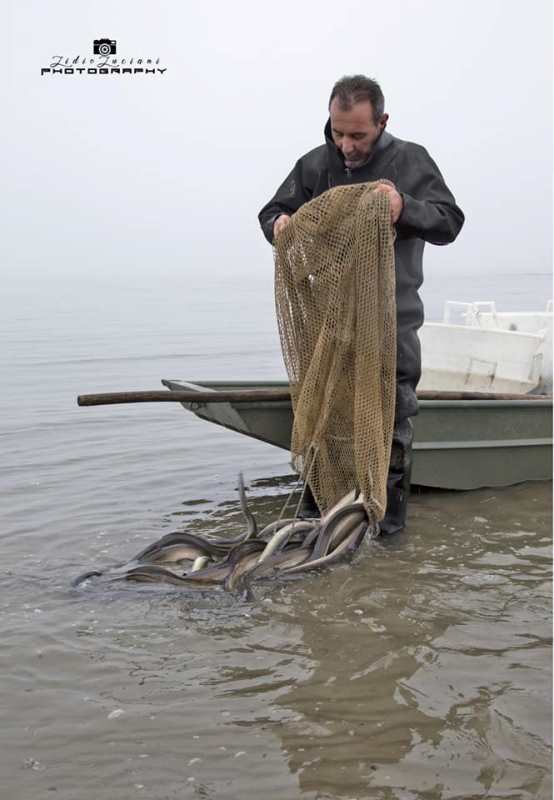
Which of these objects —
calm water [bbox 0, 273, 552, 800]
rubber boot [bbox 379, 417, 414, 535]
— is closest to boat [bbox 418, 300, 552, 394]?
calm water [bbox 0, 273, 552, 800]

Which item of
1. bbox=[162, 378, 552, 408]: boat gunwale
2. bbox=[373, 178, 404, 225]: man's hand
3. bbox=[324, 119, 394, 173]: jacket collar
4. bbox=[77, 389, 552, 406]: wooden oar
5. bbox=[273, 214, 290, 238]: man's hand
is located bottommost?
bbox=[162, 378, 552, 408]: boat gunwale

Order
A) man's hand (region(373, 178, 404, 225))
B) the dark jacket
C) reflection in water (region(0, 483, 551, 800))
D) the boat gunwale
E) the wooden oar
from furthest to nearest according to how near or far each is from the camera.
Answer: the boat gunwale < the wooden oar < the dark jacket < man's hand (region(373, 178, 404, 225)) < reflection in water (region(0, 483, 551, 800))

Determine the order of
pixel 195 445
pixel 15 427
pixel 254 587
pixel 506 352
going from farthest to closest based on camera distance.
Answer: pixel 15 427
pixel 195 445
pixel 506 352
pixel 254 587

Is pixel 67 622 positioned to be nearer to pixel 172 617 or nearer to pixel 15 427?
pixel 172 617

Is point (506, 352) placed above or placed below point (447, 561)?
above

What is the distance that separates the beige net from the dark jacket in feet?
0.82

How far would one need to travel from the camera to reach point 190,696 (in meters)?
3.77

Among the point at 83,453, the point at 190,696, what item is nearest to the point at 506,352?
the point at 83,453

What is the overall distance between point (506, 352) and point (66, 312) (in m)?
25.8

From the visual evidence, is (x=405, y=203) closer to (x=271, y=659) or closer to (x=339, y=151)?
(x=339, y=151)

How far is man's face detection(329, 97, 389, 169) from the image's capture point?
5.10 meters

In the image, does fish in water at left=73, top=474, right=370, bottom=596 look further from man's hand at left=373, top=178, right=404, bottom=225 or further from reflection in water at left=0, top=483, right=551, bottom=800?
man's hand at left=373, top=178, right=404, bottom=225

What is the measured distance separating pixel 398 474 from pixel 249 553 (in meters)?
1.13

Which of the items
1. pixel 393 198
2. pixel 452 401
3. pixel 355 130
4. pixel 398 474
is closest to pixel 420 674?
pixel 398 474
